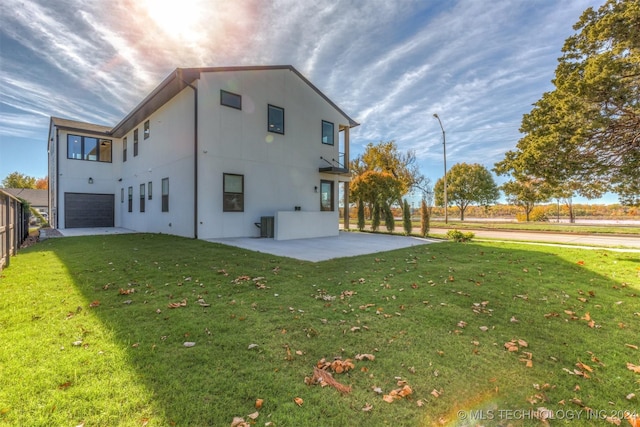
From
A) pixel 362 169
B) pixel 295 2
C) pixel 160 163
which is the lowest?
pixel 160 163

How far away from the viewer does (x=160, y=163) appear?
1381 centimetres

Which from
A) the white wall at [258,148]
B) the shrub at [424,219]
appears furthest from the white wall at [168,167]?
the shrub at [424,219]

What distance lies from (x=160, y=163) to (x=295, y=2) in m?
9.11

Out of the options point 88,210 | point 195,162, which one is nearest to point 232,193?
point 195,162

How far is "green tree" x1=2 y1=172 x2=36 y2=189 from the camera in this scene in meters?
48.7

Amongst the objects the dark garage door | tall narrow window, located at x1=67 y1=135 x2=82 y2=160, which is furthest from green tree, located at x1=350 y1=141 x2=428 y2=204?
tall narrow window, located at x1=67 y1=135 x2=82 y2=160

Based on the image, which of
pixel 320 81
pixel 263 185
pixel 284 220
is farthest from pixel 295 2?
pixel 284 220

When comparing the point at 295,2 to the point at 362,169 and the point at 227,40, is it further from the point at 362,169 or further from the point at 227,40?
the point at 362,169

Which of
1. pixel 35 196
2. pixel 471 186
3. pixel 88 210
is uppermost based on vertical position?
pixel 471 186

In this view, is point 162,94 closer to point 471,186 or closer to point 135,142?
point 135,142

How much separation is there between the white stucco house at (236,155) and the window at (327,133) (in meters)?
0.05

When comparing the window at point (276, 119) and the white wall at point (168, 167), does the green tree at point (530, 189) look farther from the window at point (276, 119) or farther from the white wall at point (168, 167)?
the white wall at point (168, 167)

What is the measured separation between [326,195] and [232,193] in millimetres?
5156

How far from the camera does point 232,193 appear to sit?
1173 centimetres
